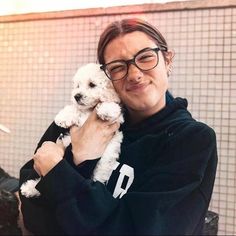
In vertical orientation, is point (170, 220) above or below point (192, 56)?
below

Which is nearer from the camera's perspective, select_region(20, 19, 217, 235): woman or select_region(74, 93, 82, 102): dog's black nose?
select_region(20, 19, 217, 235): woman

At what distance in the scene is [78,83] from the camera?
80cm

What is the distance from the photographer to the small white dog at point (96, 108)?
2.38ft

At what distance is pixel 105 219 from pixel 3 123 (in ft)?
2.35

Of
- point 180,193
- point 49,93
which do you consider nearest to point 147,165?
point 180,193

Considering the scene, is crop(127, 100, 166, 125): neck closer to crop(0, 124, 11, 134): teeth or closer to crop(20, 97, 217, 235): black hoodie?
crop(20, 97, 217, 235): black hoodie

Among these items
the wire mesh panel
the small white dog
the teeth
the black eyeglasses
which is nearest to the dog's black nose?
the small white dog

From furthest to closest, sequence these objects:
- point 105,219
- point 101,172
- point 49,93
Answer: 1. point 49,93
2. point 101,172
3. point 105,219

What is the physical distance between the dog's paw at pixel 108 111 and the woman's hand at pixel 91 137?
1 centimetres

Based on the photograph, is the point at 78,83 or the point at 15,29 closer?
the point at 78,83

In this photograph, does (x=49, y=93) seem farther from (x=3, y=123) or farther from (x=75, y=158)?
(x=75, y=158)

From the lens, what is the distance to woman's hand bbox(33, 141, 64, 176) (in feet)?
2.15

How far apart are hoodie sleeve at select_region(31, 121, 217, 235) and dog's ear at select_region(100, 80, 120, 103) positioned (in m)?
0.19

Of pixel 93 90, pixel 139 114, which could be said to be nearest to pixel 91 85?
pixel 93 90
